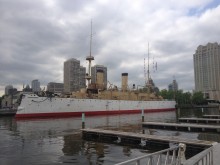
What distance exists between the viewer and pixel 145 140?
17.8m

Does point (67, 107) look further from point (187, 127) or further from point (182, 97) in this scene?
point (182, 97)

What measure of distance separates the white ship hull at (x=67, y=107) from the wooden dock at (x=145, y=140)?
88.5ft

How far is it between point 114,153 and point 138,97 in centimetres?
5557

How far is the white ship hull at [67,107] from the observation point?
4528 cm

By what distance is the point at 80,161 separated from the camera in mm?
13281

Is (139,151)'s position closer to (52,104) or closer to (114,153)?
(114,153)

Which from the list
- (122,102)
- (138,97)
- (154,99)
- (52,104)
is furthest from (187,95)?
(52,104)

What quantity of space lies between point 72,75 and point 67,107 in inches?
2272

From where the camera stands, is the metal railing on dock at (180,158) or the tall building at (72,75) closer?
the metal railing on dock at (180,158)

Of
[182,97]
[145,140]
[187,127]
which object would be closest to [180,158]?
[145,140]

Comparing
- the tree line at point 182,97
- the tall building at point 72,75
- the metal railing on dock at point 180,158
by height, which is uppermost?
the tall building at point 72,75

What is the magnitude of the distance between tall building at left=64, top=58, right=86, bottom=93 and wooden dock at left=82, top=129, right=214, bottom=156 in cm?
7874

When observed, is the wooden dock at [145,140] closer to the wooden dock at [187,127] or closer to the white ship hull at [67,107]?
the wooden dock at [187,127]

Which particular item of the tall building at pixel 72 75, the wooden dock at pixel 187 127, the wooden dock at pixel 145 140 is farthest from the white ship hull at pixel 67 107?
the tall building at pixel 72 75
